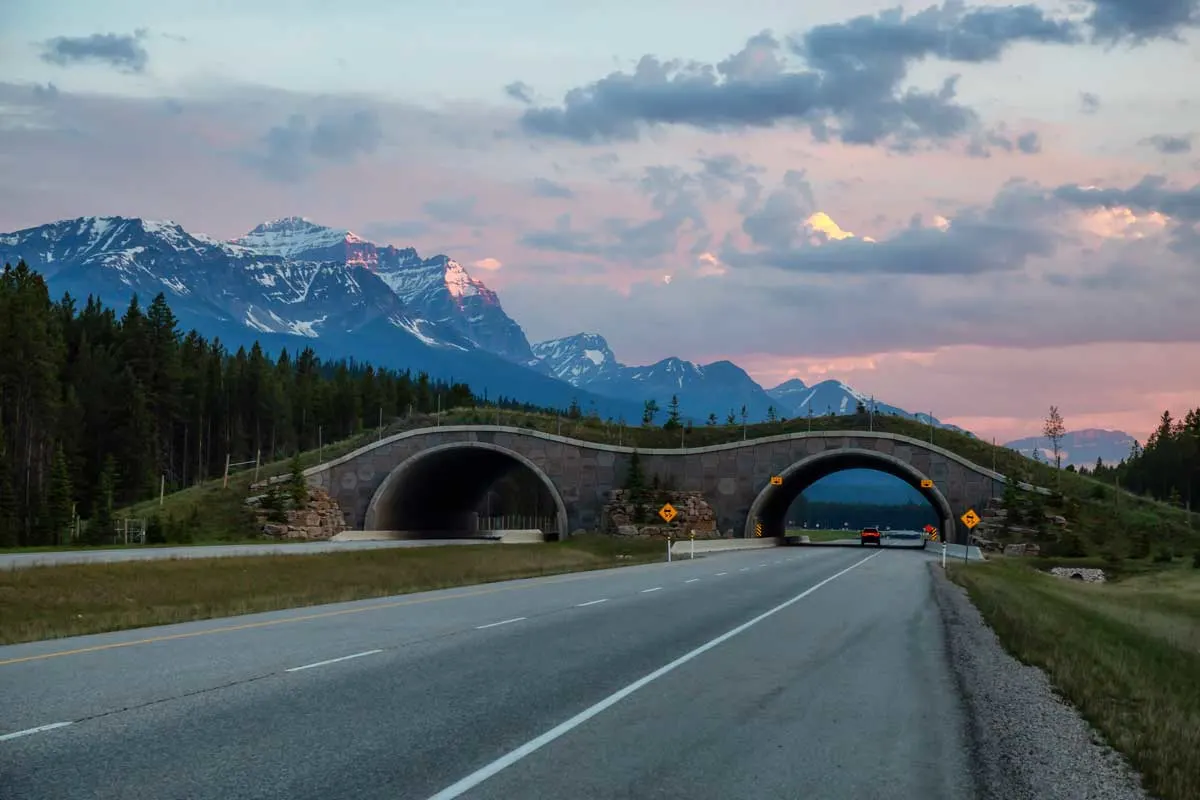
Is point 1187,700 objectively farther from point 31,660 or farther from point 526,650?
point 31,660

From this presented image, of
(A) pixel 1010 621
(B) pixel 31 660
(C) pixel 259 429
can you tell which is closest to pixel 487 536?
(C) pixel 259 429

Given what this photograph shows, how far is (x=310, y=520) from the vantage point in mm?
81375

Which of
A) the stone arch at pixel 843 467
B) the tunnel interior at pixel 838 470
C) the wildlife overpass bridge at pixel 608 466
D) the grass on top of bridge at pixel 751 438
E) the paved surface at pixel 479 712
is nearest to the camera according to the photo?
the paved surface at pixel 479 712

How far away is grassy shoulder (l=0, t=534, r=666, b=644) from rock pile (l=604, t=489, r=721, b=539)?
1129 inches

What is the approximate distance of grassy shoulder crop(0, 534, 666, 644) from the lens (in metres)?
23.0

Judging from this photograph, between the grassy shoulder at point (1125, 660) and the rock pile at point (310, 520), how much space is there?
158 feet

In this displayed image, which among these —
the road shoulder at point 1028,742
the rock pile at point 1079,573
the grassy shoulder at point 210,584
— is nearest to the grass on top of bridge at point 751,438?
the rock pile at point 1079,573

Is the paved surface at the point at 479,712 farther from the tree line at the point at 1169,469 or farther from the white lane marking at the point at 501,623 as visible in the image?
the tree line at the point at 1169,469

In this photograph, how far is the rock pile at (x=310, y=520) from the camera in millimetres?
78312

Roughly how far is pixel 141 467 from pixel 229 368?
108 feet

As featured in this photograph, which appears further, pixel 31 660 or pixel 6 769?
pixel 31 660

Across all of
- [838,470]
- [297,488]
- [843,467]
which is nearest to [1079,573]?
[838,470]

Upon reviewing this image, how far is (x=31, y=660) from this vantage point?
13.8 metres

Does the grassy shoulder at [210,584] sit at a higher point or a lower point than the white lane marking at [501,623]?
lower
